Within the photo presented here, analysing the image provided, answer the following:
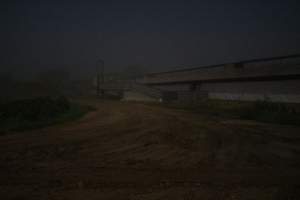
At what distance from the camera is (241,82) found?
112 ft

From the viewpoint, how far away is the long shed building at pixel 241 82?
86.8 feet

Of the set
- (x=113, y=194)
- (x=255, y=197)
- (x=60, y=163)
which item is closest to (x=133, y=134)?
(x=60, y=163)

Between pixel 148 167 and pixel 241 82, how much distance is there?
32745 millimetres

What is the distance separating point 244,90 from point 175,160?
1207 inches

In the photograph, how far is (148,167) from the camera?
20.2 feet

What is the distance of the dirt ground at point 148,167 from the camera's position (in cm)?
456

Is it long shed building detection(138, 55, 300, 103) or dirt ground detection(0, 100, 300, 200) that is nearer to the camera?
dirt ground detection(0, 100, 300, 200)

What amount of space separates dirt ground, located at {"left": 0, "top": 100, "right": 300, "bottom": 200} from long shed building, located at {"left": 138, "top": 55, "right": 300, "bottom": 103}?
19996mm

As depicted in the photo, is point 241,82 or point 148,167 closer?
point 148,167

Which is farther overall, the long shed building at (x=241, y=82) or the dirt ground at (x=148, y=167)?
the long shed building at (x=241, y=82)

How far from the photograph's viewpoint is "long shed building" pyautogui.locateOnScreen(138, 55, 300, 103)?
26445 mm

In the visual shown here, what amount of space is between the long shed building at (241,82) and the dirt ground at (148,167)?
65.6ft

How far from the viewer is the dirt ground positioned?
4.56m

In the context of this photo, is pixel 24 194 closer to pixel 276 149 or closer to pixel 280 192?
pixel 280 192
